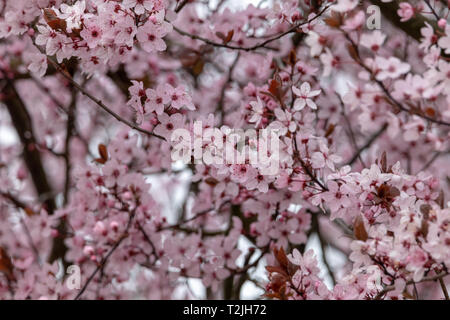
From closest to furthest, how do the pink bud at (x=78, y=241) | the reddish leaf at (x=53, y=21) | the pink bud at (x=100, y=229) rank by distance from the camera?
the reddish leaf at (x=53, y=21), the pink bud at (x=100, y=229), the pink bud at (x=78, y=241)

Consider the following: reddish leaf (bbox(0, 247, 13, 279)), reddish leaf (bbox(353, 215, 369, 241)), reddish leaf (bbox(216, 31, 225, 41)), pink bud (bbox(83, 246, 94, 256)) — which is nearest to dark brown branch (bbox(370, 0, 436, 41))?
reddish leaf (bbox(216, 31, 225, 41))

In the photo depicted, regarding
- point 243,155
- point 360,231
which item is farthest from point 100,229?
point 360,231

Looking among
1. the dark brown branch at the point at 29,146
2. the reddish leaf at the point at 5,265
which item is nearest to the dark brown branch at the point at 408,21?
the reddish leaf at the point at 5,265

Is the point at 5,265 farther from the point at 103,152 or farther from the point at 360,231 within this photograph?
the point at 360,231

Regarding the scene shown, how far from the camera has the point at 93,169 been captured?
294 cm

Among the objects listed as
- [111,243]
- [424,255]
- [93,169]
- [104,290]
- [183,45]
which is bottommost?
[424,255]

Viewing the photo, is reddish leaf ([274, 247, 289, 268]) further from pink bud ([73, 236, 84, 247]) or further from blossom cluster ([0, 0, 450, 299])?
pink bud ([73, 236, 84, 247])

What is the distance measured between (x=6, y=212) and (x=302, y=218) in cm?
235

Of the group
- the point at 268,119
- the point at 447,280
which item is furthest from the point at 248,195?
the point at 447,280

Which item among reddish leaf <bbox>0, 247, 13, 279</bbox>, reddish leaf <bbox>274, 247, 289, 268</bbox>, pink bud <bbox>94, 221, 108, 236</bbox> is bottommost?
reddish leaf <bbox>274, 247, 289, 268</bbox>

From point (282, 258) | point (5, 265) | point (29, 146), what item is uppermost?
point (29, 146)

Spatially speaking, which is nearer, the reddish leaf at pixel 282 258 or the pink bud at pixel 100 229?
the reddish leaf at pixel 282 258

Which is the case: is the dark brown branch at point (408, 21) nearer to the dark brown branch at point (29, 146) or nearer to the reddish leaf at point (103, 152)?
the reddish leaf at point (103, 152)
